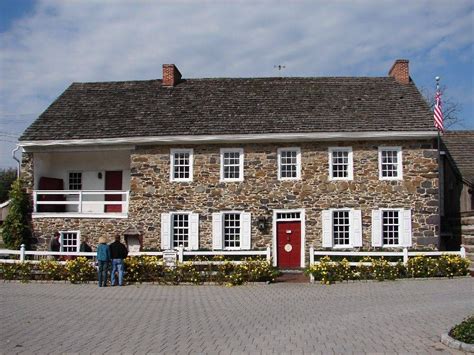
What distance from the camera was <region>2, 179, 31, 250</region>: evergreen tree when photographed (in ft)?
70.9

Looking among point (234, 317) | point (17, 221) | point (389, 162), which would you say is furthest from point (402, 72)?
point (17, 221)

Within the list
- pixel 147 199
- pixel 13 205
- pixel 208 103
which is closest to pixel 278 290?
pixel 147 199

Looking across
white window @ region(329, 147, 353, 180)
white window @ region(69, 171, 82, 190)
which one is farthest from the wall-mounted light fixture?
white window @ region(69, 171, 82, 190)

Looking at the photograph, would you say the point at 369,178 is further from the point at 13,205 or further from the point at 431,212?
the point at 13,205

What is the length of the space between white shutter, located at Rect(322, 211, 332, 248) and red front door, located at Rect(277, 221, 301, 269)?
3.28 ft

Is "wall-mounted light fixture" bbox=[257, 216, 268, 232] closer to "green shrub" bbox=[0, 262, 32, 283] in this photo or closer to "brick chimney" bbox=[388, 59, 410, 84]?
"green shrub" bbox=[0, 262, 32, 283]

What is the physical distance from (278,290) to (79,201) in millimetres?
11087

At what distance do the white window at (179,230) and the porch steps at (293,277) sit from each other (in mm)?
3906

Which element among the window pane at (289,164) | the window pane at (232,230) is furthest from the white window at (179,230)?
the window pane at (289,164)

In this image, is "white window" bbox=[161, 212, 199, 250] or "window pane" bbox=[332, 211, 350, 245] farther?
"white window" bbox=[161, 212, 199, 250]

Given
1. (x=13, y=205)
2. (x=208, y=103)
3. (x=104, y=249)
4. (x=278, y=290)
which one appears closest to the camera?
(x=278, y=290)

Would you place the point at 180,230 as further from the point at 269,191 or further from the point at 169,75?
the point at 169,75

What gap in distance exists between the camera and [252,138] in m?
21.1

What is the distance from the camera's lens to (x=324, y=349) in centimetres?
799
